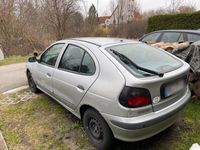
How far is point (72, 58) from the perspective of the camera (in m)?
3.77

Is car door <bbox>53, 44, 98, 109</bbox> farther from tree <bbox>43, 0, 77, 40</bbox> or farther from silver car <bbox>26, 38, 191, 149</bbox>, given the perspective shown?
tree <bbox>43, 0, 77, 40</bbox>

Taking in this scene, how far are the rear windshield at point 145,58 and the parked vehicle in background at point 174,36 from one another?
3.64m

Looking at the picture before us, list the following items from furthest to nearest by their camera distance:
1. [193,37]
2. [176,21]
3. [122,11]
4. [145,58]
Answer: [122,11] → [176,21] → [193,37] → [145,58]

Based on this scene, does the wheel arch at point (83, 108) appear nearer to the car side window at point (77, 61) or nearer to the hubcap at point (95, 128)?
the hubcap at point (95, 128)

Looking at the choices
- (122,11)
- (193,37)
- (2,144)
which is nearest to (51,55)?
(2,144)

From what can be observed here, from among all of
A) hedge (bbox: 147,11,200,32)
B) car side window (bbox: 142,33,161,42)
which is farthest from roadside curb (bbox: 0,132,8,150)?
hedge (bbox: 147,11,200,32)

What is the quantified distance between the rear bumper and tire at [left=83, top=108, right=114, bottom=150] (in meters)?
0.17

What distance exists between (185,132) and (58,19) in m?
19.3

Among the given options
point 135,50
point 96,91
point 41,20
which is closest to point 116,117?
point 96,91

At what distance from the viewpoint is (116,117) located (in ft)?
8.91

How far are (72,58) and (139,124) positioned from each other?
67.0 inches

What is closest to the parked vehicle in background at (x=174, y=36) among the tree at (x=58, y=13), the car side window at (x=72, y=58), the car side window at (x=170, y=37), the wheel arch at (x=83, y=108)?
the car side window at (x=170, y=37)

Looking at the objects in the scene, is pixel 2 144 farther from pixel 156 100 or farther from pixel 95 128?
pixel 156 100

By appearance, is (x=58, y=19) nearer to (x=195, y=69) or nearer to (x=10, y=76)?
(x=10, y=76)
